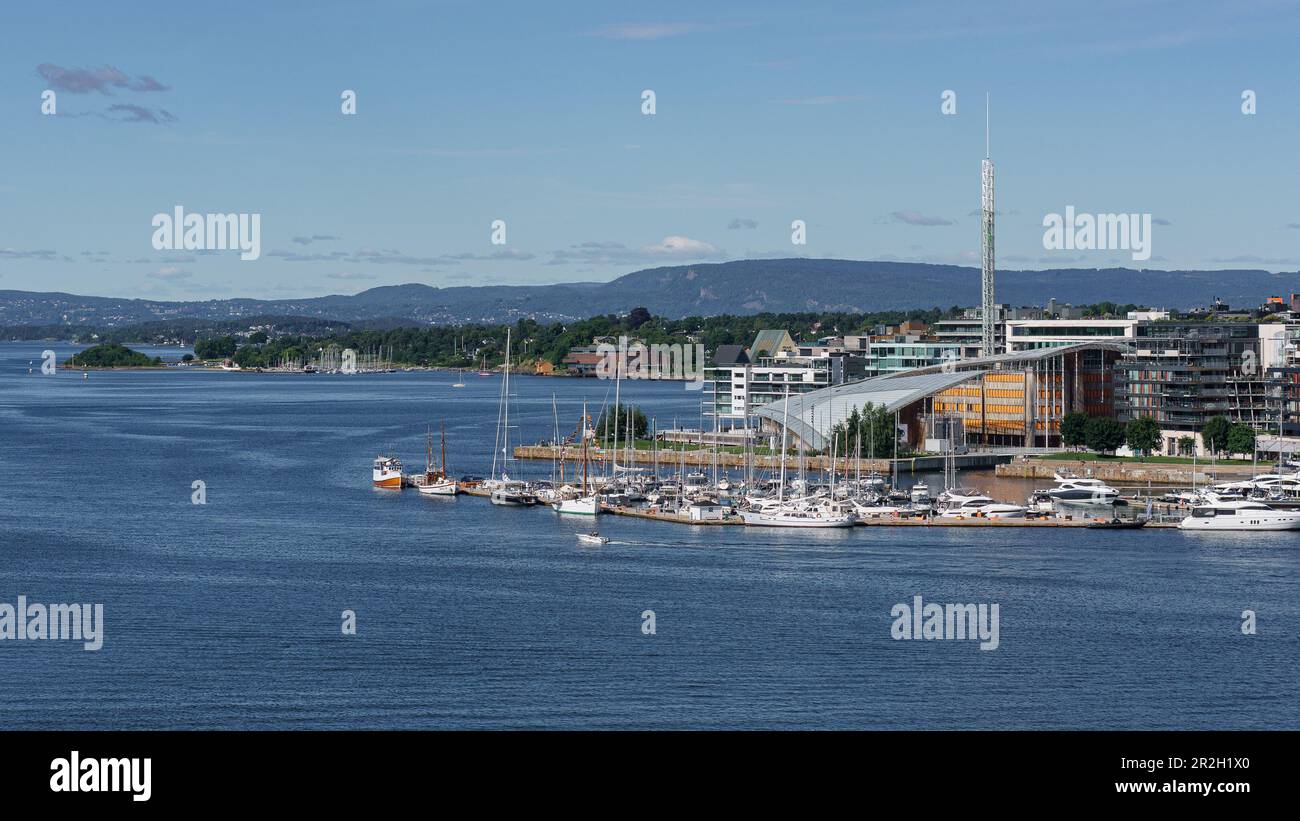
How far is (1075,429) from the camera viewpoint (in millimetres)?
30312

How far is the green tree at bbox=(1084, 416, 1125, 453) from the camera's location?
29.4m

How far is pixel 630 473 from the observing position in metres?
27.4

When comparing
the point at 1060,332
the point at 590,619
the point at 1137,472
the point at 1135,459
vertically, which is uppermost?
the point at 1060,332

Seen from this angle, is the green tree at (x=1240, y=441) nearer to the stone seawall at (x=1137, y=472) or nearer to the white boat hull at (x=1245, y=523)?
the stone seawall at (x=1137, y=472)

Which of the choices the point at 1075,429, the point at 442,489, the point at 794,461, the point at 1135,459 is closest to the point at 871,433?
the point at 794,461

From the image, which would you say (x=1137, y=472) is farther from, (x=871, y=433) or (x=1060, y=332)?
(x=1060, y=332)

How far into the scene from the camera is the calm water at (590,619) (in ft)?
35.7

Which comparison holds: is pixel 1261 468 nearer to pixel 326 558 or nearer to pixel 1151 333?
pixel 1151 333

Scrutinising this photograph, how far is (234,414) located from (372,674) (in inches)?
1571

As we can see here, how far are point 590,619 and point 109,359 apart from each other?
90136 millimetres

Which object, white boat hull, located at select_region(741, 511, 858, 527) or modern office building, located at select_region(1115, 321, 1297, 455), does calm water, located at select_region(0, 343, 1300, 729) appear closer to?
white boat hull, located at select_region(741, 511, 858, 527)

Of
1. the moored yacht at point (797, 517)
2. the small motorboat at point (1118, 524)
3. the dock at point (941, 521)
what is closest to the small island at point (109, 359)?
the dock at point (941, 521)

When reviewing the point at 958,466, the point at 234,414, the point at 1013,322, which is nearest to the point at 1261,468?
the point at 958,466

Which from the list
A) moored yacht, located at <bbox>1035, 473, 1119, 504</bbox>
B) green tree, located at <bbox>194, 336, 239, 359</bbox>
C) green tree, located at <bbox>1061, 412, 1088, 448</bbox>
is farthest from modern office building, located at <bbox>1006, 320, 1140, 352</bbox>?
green tree, located at <bbox>194, 336, 239, 359</bbox>
